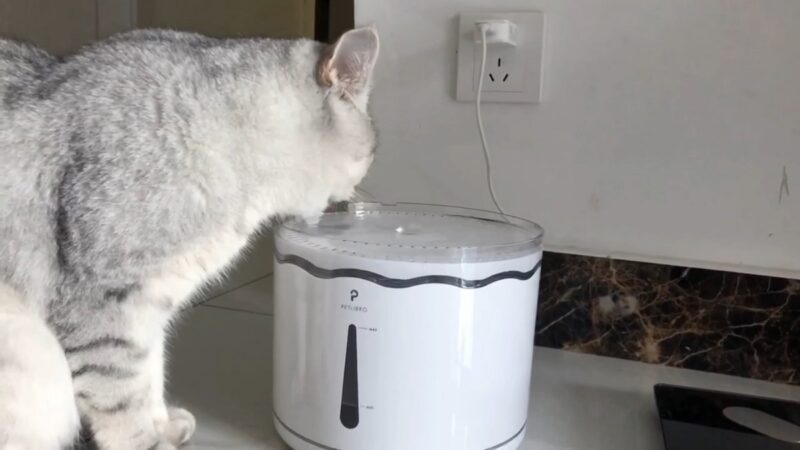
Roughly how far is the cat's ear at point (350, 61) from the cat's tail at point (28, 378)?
1.35ft

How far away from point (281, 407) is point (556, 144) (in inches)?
24.1

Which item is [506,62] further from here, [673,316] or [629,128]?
[673,316]

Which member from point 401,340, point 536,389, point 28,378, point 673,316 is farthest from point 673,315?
point 28,378

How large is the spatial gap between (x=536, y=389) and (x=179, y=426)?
1.63 feet

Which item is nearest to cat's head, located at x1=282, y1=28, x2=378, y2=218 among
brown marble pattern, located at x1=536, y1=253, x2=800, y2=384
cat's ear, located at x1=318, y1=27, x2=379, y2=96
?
cat's ear, located at x1=318, y1=27, x2=379, y2=96

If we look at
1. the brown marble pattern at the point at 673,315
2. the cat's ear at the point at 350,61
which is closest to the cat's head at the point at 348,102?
the cat's ear at the point at 350,61

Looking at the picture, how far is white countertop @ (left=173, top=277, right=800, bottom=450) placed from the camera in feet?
2.81

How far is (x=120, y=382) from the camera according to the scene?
749 millimetres

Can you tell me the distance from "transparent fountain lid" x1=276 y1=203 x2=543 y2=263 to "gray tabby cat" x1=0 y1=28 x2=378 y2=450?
0.32ft

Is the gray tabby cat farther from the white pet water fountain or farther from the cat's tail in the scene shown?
the white pet water fountain

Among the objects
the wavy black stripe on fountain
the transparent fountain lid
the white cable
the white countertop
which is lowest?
the white countertop

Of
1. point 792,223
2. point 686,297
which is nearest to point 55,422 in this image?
point 686,297

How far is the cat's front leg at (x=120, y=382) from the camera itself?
28.6 inches

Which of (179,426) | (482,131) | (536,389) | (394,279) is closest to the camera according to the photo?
(394,279)
